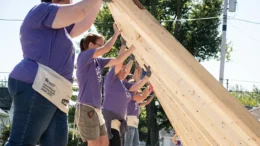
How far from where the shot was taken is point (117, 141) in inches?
237

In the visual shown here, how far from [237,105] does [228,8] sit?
1790 centimetres

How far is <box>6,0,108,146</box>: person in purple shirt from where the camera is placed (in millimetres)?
2976

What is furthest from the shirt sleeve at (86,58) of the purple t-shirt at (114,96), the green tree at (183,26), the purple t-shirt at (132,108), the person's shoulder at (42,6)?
the green tree at (183,26)

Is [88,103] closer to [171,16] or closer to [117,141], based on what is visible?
[117,141]

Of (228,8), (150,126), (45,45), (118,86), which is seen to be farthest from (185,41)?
(45,45)

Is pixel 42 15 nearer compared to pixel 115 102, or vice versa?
pixel 42 15

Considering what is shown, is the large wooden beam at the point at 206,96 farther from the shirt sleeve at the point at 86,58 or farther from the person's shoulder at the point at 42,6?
the shirt sleeve at the point at 86,58

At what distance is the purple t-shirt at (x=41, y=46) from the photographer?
3.08 m

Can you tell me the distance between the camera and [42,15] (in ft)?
10.2

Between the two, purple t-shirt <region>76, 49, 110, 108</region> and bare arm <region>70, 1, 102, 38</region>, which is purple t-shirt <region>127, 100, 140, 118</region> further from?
bare arm <region>70, 1, 102, 38</region>

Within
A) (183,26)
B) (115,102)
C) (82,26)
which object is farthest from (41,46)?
(183,26)

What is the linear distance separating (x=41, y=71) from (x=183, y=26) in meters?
28.0

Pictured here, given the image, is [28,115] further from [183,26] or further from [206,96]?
[183,26]

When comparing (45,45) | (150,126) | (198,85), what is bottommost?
(150,126)
